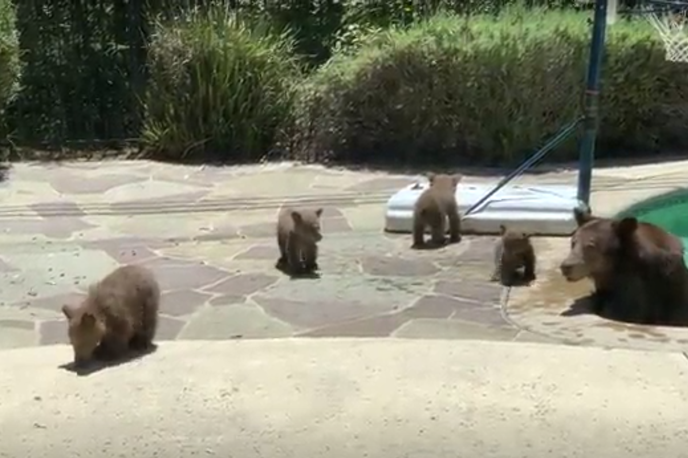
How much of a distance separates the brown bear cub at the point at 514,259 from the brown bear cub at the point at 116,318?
82.3 inches

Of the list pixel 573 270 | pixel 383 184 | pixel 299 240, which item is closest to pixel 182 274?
pixel 299 240

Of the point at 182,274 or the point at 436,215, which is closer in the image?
the point at 182,274

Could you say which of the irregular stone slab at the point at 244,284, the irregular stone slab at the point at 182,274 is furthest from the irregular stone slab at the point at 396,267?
the irregular stone slab at the point at 182,274

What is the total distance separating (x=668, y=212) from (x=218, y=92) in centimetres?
423

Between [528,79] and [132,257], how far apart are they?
443cm

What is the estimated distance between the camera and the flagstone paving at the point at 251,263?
5.90 metres

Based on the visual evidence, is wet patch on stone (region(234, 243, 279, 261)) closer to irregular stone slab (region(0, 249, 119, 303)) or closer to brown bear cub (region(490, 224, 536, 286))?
irregular stone slab (region(0, 249, 119, 303))

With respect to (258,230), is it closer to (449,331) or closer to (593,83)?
(593,83)

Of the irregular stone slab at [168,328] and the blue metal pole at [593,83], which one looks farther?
the blue metal pole at [593,83]

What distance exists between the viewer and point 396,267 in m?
7.11

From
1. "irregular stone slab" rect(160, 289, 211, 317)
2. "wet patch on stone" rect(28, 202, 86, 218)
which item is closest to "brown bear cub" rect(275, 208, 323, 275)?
"irregular stone slab" rect(160, 289, 211, 317)

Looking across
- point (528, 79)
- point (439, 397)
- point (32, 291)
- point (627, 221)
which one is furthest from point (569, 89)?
point (439, 397)

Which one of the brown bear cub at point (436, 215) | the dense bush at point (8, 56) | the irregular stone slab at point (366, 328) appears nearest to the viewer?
the irregular stone slab at point (366, 328)

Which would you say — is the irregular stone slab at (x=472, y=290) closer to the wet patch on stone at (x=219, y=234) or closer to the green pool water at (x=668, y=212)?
the wet patch on stone at (x=219, y=234)
